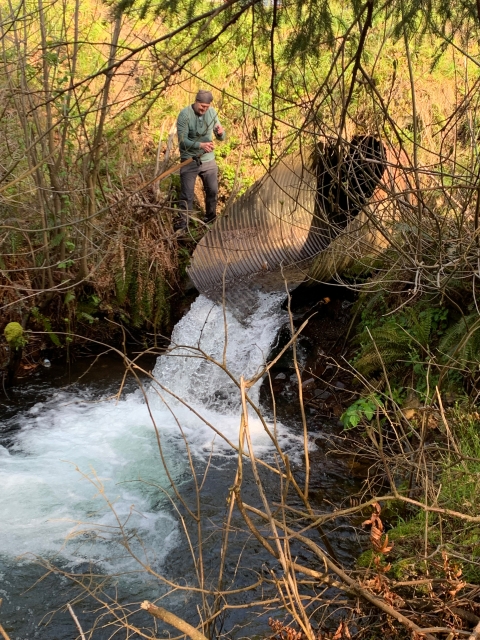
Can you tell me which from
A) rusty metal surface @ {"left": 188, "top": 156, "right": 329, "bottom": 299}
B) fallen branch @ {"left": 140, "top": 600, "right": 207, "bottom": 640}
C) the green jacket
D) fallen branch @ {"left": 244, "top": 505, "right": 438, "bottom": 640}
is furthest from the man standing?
fallen branch @ {"left": 140, "top": 600, "right": 207, "bottom": 640}

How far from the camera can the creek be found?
168 inches

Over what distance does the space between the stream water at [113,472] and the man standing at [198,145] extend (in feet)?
5.32

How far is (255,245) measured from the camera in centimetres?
894

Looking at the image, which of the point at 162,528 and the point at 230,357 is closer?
the point at 162,528

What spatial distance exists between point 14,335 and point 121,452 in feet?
6.18

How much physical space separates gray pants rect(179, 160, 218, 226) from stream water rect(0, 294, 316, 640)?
4.90 ft

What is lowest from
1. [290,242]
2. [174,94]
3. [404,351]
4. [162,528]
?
[162,528]

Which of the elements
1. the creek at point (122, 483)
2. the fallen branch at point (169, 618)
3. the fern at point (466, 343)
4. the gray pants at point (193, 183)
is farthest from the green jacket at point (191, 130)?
the fallen branch at point (169, 618)

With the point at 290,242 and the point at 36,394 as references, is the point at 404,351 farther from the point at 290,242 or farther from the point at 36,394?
the point at 36,394

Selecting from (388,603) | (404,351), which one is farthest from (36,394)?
(388,603)

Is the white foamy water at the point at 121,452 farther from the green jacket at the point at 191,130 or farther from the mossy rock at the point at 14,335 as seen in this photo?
the green jacket at the point at 191,130

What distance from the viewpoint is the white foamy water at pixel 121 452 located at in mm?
4973

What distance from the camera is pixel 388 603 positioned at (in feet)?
9.73

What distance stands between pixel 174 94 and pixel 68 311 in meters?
4.49
